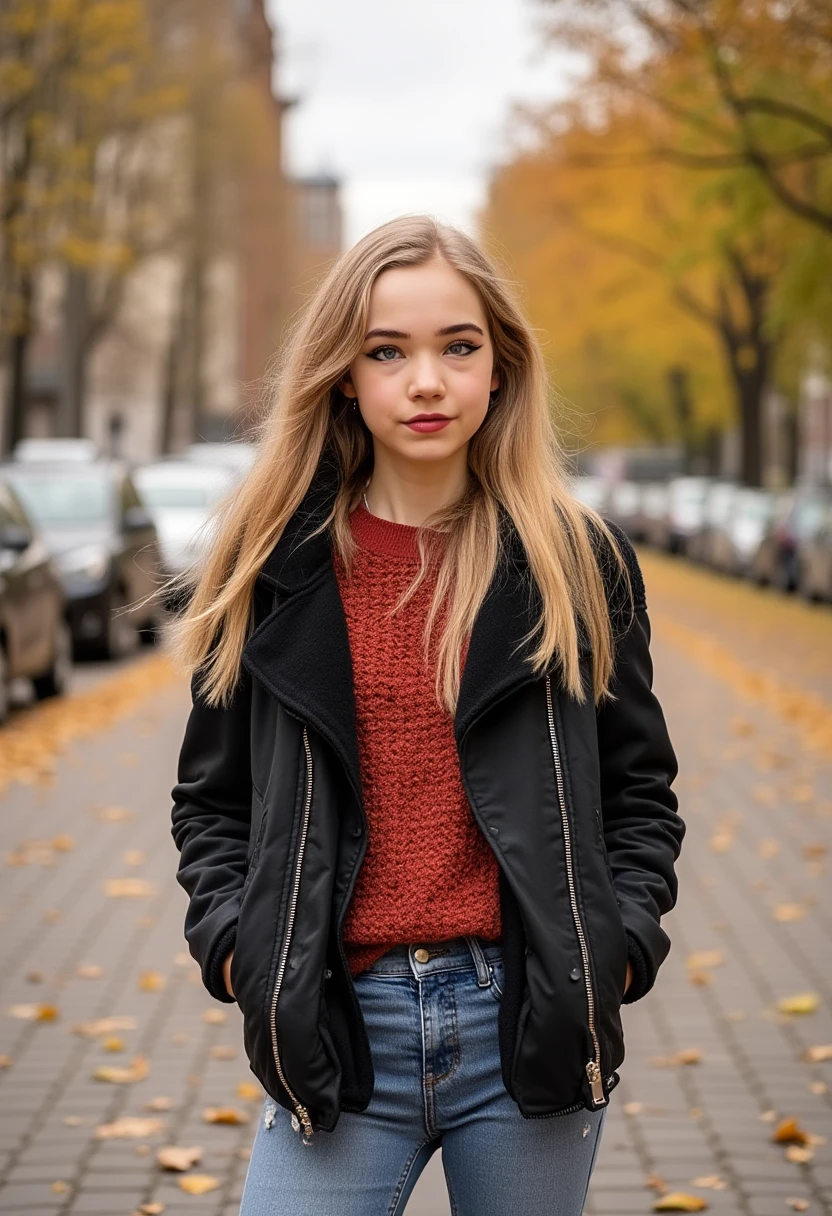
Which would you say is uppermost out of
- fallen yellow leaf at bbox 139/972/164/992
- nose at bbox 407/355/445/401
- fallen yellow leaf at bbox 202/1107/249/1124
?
nose at bbox 407/355/445/401

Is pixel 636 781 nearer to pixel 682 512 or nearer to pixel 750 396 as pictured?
pixel 750 396

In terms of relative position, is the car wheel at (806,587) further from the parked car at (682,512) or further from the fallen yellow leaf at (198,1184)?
the fallen yellow leaf at (198,1184)

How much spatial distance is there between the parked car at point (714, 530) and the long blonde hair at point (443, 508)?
35.0 meters

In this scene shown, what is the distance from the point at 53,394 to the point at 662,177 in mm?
39819

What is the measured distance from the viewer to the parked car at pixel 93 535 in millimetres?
18828

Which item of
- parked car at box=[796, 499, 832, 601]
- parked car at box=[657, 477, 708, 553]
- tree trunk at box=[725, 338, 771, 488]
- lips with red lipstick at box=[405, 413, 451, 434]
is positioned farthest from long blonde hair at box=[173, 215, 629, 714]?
parked car at box=[657, 477, 708, 553]

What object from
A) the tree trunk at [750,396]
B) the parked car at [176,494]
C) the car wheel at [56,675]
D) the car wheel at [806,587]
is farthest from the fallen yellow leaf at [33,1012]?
the tree trunk at [750,396]

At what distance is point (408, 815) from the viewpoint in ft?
8.05

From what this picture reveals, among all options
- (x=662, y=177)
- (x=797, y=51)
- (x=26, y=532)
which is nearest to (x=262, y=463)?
(x=26, y=532)

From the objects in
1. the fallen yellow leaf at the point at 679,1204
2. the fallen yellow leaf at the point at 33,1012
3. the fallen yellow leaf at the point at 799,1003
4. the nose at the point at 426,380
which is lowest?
the fallen yellow leaf at the point at 33,1012

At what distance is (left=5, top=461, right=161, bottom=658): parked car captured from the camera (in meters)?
18.8

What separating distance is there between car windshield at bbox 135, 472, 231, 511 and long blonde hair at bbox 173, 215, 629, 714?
23361 millimetres

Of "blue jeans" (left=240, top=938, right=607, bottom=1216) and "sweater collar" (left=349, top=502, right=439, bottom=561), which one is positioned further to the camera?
"sweater collar" (left=349, top=502, right=439, bottom=561)

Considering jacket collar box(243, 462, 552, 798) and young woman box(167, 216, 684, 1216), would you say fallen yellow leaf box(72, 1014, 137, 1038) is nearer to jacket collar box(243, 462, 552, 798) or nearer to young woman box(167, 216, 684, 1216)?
young woman box(167, 216, 684, 1216)
